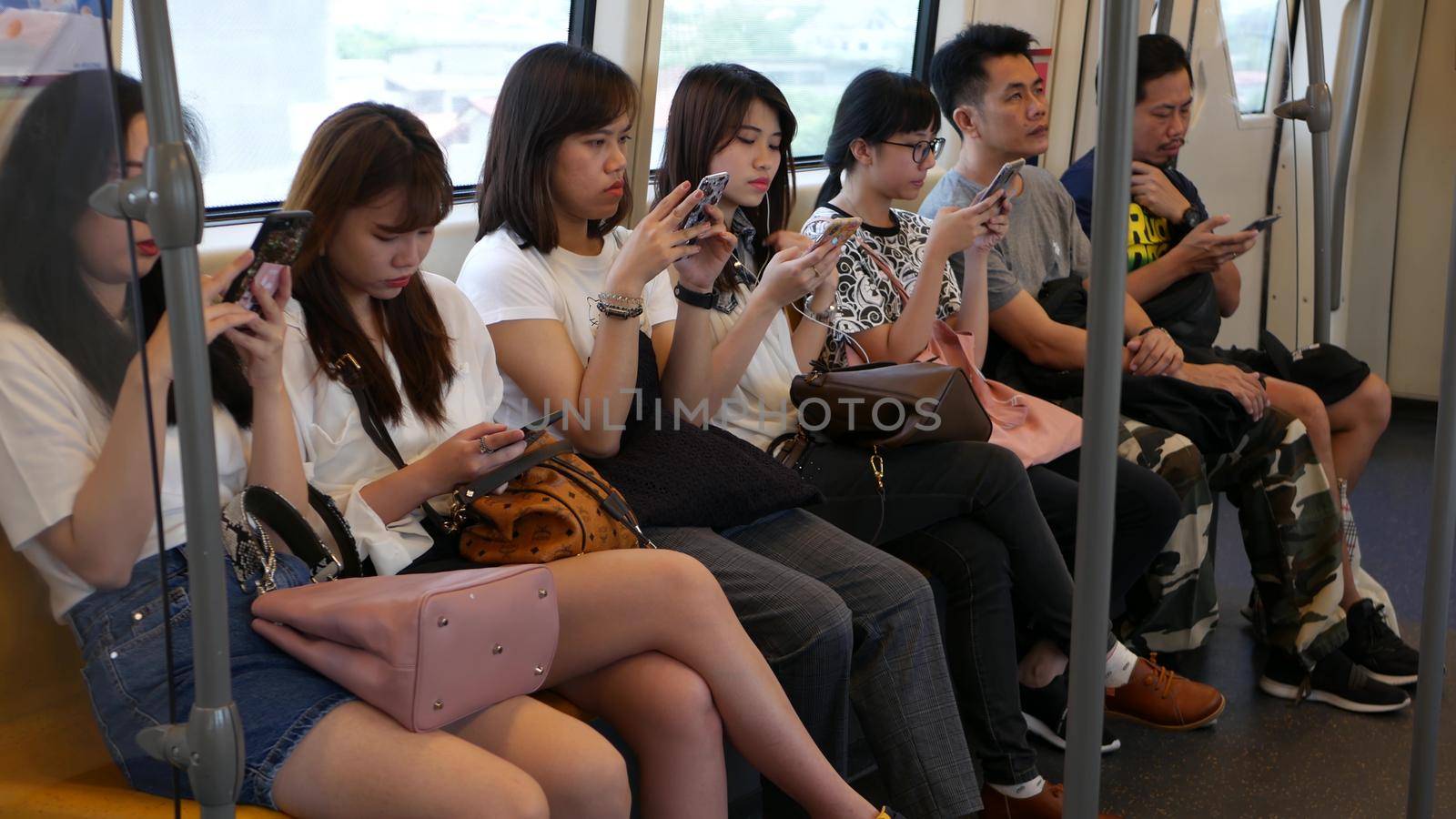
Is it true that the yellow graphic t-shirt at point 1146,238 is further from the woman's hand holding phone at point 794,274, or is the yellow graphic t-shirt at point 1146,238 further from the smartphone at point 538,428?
the smartphone at point 538,428

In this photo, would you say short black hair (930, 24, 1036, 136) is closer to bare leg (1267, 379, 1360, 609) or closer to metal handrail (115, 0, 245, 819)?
bare leg (1267, 379, 1360, 609)

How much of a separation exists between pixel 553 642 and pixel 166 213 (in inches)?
33.9

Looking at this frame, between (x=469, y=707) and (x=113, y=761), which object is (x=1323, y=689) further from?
(x=113, y=761)

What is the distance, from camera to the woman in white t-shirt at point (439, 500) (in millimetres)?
2043

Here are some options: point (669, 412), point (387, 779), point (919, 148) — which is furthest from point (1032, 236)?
point (387, 779)

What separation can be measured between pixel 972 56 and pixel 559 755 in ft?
9.16

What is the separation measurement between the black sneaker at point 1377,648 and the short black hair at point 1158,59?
1581 mm

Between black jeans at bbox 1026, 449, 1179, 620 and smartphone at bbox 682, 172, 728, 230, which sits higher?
smartphone at bbox 682, 172, 728, 230

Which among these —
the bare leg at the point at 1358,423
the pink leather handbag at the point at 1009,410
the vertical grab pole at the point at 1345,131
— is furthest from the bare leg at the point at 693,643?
the vertical grab pole at the point at 1345,131

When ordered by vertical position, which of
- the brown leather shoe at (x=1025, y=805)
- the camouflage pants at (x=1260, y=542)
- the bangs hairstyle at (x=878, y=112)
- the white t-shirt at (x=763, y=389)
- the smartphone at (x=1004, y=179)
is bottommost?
the brown leather shoe at (x=1025, y=805)

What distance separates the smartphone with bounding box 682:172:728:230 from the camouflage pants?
134cm

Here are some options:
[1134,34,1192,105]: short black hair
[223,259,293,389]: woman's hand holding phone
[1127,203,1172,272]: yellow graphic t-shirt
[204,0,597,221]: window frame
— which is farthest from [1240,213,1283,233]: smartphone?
[223,259,293,389]: woman's hand holding phone

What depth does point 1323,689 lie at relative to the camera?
3359 mm

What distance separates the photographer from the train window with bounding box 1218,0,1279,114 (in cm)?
389
